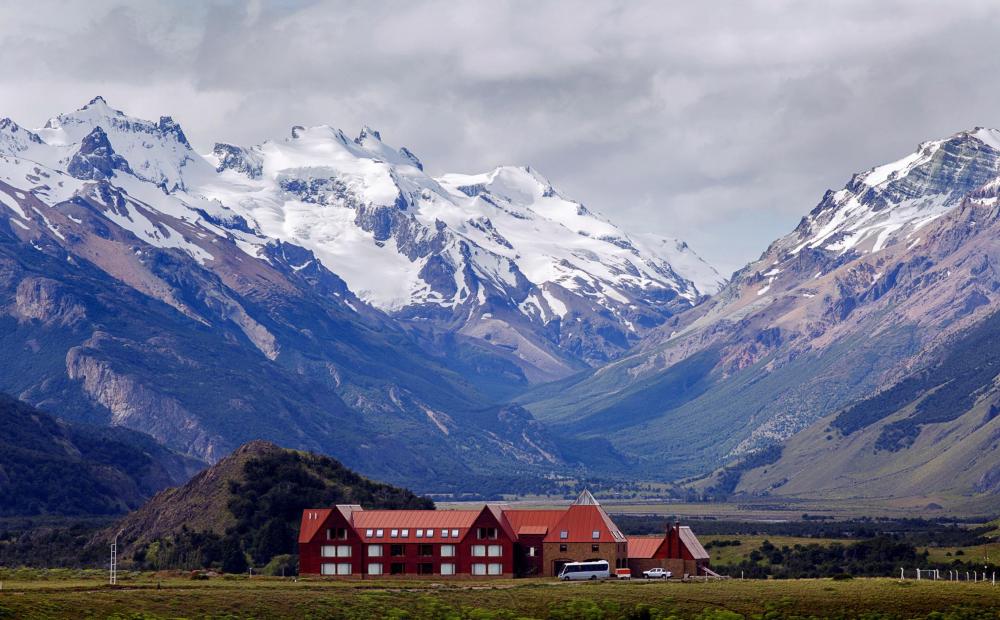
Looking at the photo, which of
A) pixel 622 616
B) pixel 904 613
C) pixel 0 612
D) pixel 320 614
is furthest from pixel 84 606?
pixel 904 613

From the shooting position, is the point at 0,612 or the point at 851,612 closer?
the point at 0,612

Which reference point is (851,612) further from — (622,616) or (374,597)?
(374,597)

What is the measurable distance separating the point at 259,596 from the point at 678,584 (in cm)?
4523

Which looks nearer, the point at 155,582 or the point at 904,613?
the point at 904,613

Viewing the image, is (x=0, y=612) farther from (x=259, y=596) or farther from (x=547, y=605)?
(x=547, y=605)

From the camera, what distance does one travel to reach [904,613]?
17425 cm

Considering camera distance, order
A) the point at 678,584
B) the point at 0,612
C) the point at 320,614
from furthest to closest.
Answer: the point at 678,584
the point at 320,614
the point at 0,612

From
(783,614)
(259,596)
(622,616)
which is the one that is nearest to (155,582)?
(259,596)

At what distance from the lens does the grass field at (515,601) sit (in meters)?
169

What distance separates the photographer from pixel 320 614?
170375mm

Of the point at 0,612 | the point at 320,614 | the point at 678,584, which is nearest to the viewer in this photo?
the point at 0,612

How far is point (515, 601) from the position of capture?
178375mm

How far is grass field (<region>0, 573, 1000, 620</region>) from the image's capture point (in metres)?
169

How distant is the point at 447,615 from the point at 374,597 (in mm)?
11174
